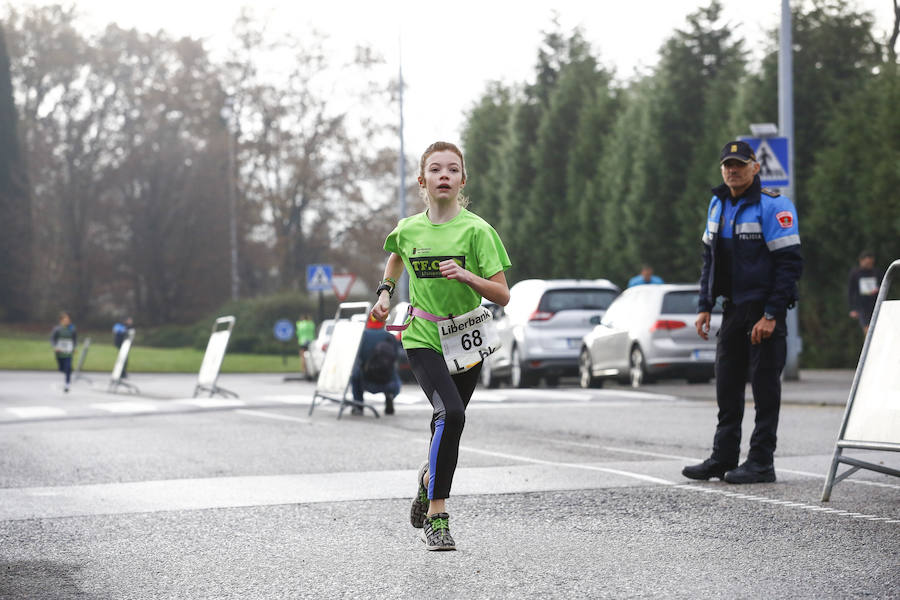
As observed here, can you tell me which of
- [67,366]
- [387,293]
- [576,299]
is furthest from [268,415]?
[67,366]

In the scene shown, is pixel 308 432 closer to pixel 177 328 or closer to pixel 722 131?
pixel 722 131

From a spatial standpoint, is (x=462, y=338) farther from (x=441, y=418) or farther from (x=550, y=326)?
(x=550, y=326)

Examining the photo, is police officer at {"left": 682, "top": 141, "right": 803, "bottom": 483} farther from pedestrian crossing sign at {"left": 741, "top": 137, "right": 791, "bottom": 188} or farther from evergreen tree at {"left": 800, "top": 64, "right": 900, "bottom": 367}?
evergreen tree at {"left": 800, "top": 64, "right": 900, "bottom": 367}

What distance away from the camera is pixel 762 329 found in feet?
26.5

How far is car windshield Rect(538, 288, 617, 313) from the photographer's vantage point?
72.8 ft

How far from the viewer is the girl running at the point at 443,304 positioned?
19.6ft

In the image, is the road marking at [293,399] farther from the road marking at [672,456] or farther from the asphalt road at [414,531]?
Result: the road marking at [672,456]

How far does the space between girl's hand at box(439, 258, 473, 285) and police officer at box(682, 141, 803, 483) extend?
2.84 meters

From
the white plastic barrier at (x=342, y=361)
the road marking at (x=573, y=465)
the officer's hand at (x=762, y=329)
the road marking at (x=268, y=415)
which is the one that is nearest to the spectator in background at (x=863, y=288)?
the white plastic barrier at (x=342, y=361)

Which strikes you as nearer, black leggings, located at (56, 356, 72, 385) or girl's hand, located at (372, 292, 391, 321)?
girl's hand, located at (372, 292, 391, 321)

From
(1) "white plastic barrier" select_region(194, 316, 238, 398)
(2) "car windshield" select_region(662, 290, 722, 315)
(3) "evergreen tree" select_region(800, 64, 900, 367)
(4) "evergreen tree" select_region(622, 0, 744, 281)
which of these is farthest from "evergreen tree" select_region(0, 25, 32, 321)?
(2) "car windshield" select_region(662, 290, 722, 315)

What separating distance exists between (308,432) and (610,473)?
498cm

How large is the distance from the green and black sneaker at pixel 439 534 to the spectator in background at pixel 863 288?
16664mm

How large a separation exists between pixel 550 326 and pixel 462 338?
16252 mm
